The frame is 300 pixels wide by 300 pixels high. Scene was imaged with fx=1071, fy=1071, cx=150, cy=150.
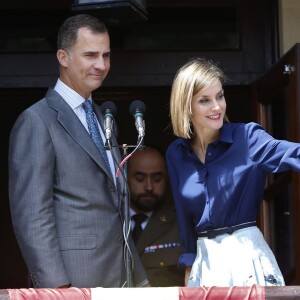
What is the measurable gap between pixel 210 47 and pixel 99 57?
138 centimetres

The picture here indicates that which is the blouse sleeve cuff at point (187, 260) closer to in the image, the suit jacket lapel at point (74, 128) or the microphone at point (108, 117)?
the suit jacket lapel at point (74, 128)

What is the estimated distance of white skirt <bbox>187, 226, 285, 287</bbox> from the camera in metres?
4.33

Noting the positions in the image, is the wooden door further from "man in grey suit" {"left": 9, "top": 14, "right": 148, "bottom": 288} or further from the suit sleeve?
the suit sleeve

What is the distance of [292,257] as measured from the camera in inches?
224

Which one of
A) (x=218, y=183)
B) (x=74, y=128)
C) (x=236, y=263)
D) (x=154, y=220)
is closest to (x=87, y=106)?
(x=74, y=128)

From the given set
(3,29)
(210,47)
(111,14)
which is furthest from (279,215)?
(3,29)

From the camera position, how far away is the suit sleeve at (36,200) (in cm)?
446

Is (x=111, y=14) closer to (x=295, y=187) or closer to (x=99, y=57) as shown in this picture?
(x=99, y=57)

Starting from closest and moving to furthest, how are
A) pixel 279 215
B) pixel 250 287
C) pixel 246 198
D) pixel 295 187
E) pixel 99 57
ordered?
pixel 250 287, pixel 246 198, pixel 99 57, pixel 295 187, pixel 279 215

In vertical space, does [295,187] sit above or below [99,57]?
below

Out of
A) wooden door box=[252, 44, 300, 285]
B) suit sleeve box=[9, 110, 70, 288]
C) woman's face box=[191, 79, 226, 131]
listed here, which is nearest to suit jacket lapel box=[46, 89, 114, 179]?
suit sleeve box=[9, 110, 70, 288]

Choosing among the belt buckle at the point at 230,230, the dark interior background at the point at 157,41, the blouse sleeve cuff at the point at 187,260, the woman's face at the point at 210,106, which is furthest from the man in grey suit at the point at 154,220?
the woman's face at the point at 210,106

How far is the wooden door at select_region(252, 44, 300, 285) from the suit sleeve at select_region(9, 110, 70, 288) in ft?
4.57

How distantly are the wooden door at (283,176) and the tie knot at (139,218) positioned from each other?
0.66 metres
